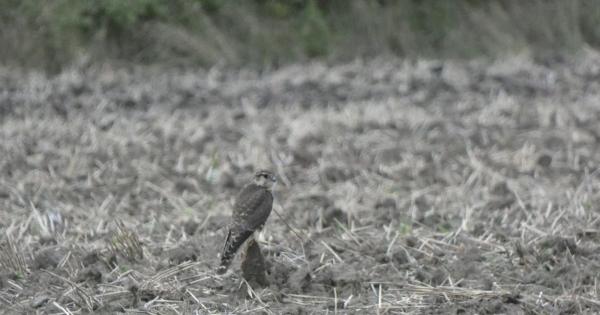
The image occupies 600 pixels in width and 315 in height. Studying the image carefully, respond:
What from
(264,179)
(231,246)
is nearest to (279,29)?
(264,179)

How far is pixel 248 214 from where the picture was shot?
5.63 meters

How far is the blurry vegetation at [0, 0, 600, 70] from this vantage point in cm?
1484

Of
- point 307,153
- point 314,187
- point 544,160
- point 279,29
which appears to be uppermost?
point 314,187

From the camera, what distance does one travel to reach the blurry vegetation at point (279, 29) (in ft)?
48.7

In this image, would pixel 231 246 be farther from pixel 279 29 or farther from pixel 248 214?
pixel 279 29

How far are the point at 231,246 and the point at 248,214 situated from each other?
0.28 meters

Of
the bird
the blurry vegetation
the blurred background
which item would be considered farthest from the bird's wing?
the blurry vegetation

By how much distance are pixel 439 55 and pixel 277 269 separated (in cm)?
1179

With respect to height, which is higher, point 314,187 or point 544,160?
point 314,187

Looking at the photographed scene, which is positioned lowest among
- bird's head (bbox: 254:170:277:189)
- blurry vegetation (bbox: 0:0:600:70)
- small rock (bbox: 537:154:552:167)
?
blurry vegetation (bbox: 0:0:600:70)

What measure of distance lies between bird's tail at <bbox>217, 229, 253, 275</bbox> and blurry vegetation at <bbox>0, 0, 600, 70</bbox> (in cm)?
958

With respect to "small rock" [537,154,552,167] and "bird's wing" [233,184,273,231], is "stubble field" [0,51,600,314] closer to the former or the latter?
"small rock" [537,154,552,167]

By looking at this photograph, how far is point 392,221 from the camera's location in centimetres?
680

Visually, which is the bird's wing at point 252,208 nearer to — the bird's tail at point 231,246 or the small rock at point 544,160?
the bird's tail at point 231,246
